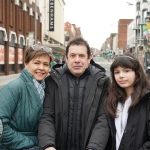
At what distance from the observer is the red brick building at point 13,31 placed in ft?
80.9

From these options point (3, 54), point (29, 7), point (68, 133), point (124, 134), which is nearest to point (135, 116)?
point (124, 134)

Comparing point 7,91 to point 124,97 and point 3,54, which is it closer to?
point 124,97

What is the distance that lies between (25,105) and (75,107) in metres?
0.51

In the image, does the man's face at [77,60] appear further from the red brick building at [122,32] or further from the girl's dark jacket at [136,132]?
the red brick building at [122,32]

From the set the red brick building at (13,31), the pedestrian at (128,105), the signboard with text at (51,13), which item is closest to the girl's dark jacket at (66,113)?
the pedestrian at (128,105)

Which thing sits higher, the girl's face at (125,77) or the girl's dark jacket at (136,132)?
the girl's face at (125,77)

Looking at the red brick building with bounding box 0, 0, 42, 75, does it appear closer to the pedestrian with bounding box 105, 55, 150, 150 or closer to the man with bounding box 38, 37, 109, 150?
the man with bounding box 38, 37, 109, 150

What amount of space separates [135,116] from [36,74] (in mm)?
1113

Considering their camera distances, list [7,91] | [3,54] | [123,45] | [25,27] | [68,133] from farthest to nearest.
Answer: [123,45] < [25,27] < [3,54] < [68,133] < [7,91]

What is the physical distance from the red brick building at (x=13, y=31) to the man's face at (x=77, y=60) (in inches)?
750

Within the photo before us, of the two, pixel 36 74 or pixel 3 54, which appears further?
pixel 3 54

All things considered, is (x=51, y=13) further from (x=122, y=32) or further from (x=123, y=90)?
(x=122, y=32)

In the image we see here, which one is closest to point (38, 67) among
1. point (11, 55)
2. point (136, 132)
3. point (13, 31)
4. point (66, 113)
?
point (66, 113)

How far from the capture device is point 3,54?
82.2 ft
